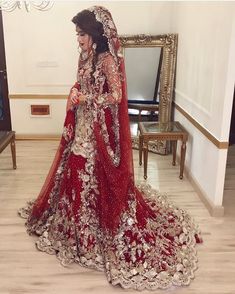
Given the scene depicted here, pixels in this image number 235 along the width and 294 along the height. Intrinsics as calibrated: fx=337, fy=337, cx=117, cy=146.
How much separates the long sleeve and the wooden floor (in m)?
1.11

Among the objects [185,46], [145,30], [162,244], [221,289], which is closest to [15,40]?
[145,30]

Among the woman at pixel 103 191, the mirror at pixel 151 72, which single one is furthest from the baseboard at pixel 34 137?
the woman at pixel 103 191

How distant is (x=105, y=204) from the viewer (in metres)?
2.27

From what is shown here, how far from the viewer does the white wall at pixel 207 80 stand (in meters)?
2.53

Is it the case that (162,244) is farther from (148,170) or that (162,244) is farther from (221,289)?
(148,170)

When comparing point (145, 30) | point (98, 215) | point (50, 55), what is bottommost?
point (98, 215)

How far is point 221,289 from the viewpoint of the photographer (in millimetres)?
1995

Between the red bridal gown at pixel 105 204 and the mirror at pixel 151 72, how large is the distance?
7.13ft

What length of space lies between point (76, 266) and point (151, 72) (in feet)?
9.46

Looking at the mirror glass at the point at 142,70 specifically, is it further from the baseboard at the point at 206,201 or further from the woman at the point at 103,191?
the woman at the point at 103,191

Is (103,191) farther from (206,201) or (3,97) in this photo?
(3,97)

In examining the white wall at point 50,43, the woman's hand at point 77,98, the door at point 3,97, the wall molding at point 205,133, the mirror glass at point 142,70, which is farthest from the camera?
the door at point 3,97

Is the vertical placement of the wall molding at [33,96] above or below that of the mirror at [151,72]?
below

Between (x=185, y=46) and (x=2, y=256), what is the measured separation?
2.85 meters
